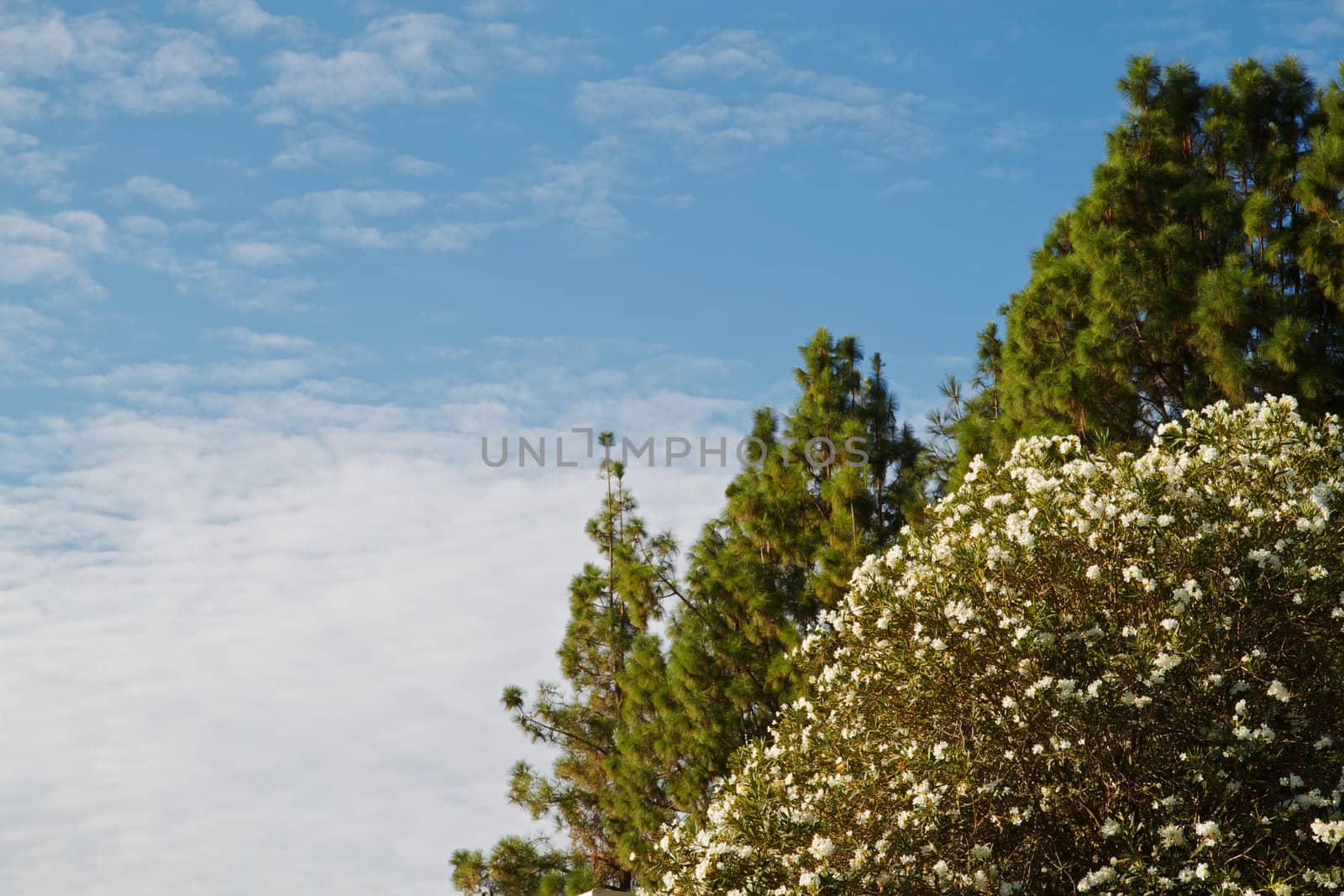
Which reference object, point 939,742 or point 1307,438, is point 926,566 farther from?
point 1307,438

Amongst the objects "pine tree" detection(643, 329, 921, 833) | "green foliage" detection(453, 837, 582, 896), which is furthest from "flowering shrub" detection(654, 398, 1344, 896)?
"green foliage" detection(453, 837, 582, 896)

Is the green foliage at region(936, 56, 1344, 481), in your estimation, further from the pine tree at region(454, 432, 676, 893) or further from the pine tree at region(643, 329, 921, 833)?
the pine tree at region(454, 432, 676, 893)

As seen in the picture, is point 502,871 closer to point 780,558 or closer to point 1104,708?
point 780,558

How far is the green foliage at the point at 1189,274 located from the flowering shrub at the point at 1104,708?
3.85 meters

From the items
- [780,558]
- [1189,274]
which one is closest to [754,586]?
[780,558]

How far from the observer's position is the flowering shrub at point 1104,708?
795cm

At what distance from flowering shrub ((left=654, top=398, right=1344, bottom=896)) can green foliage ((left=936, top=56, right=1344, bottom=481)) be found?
3.85m

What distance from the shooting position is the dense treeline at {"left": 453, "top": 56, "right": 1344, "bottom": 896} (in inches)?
512

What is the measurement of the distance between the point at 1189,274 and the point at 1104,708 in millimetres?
7021

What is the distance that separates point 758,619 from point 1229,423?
9.66 metres

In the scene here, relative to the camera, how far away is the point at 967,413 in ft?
59.7

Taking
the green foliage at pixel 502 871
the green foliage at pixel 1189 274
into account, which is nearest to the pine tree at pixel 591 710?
the green foliage at pixel 502 871

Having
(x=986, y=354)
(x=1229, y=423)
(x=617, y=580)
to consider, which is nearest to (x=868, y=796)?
(x=1229, y=423)

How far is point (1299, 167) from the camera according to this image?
524 inches
